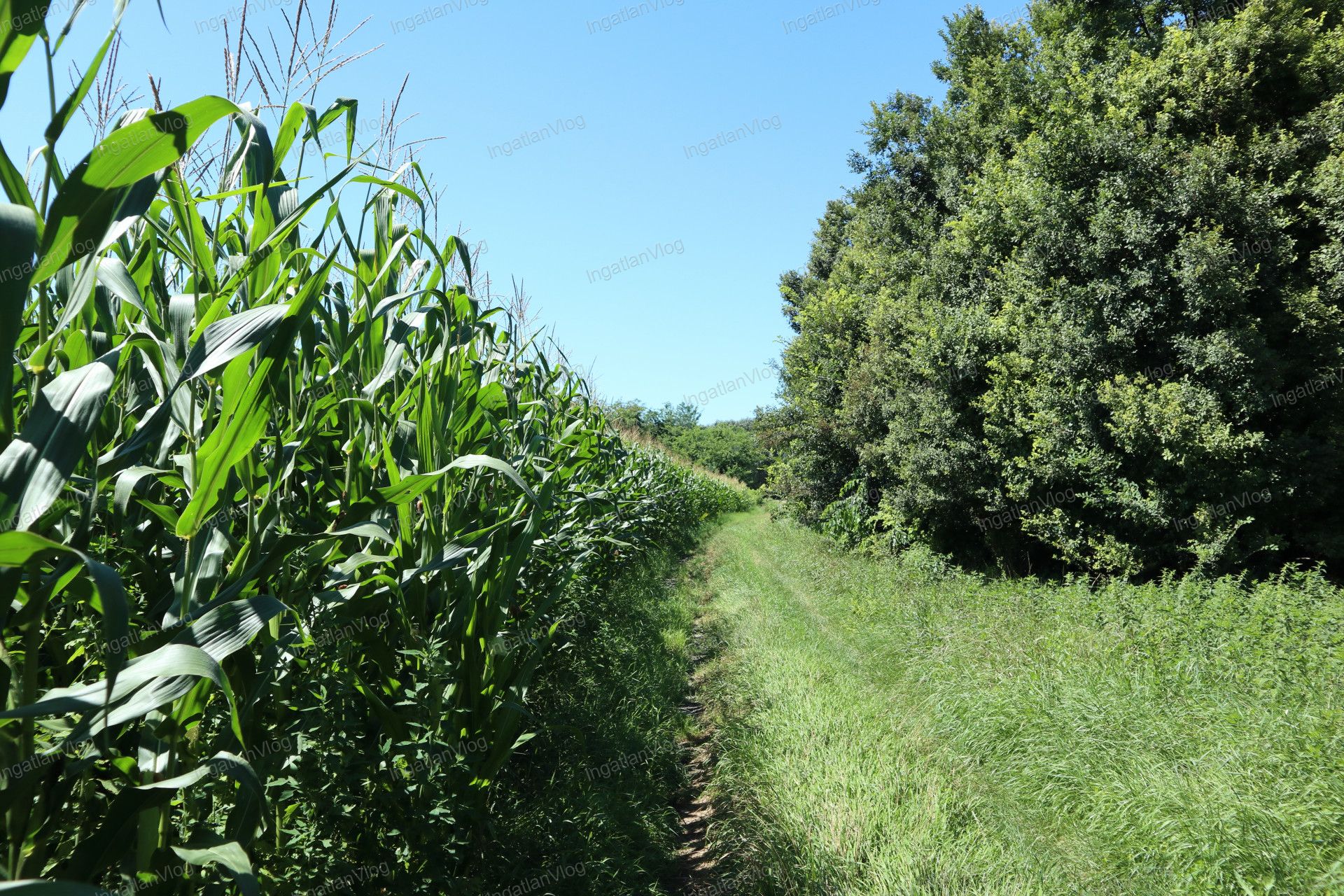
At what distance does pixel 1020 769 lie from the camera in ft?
14.4

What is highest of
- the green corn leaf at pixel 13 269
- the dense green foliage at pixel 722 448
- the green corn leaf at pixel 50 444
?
the green corn leaf at pixel 13 269

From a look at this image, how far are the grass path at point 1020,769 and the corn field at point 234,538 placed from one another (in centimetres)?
186

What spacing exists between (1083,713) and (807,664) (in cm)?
225

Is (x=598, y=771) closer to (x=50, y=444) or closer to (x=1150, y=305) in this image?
(x=50, y=444)

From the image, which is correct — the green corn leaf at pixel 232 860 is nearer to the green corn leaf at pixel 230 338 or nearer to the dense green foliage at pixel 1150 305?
the green corn leaf at pixel 230 338

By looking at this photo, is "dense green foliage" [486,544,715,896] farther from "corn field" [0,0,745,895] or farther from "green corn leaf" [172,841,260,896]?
"green corn leaf" [172,841,260,896]

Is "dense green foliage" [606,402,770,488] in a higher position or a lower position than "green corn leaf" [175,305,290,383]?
lower

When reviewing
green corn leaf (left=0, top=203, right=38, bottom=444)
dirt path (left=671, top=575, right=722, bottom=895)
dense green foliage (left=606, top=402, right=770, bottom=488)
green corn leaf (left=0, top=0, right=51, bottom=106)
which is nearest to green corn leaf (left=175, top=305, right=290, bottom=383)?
green corn leaf (left=0, top=203, right=38, bottom=444)

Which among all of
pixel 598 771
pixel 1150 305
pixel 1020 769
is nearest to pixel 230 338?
pixel 598 771

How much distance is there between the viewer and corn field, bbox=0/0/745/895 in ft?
3.68

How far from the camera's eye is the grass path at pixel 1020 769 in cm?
314

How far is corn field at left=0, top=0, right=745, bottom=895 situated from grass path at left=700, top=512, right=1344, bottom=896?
1861 mm

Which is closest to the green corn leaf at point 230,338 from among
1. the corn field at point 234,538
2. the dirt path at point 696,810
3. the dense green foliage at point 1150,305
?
the corn field at point 234,538

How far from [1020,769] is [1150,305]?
6304 millimetres
